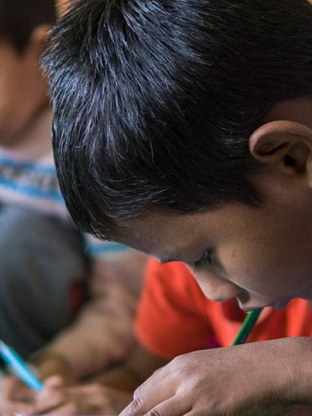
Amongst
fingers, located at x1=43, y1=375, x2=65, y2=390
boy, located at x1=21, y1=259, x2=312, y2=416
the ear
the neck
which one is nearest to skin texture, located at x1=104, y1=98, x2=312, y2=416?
the ear

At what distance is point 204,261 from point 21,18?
679mm

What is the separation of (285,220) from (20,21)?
72 cm

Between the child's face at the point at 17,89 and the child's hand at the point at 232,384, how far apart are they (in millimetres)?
677

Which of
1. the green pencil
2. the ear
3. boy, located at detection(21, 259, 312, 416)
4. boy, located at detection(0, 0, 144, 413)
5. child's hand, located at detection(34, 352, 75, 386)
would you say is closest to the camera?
the ear

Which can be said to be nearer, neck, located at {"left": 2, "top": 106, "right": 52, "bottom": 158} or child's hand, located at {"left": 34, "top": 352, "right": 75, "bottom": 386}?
child's hand, located at {"left": 34, "top": 352, "right": 75, "bottom": 386}

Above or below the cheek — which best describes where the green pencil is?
below

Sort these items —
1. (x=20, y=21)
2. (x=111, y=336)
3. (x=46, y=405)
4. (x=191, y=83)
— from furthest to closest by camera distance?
(x=20, y=21) < (x=111, y=336) < (x=46, y=405) < (x=191, y=83)

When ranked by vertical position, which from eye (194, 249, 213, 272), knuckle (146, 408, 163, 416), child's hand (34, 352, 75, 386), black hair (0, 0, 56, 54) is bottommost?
child's hand (34, 352, 75, 386)

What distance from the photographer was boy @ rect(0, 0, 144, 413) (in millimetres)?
1089

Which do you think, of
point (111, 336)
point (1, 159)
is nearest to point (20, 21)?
point (1, 159)

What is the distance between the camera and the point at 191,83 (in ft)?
1.66

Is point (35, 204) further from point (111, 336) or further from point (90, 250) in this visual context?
point (111, 336)

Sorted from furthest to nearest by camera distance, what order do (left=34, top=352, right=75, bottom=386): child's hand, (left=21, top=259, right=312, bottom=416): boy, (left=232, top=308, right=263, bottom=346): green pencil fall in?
1. (left=34, top=352, right=75, bottom=386): child's hand
2. (left=21, top=259, right=312, bottom=416): boy
3. (left=232, top=308, right=263, bottom=346): green pencil

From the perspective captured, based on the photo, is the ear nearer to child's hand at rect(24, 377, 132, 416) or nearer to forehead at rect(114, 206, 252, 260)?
forehead at rect(114, 206, 252, 260)
